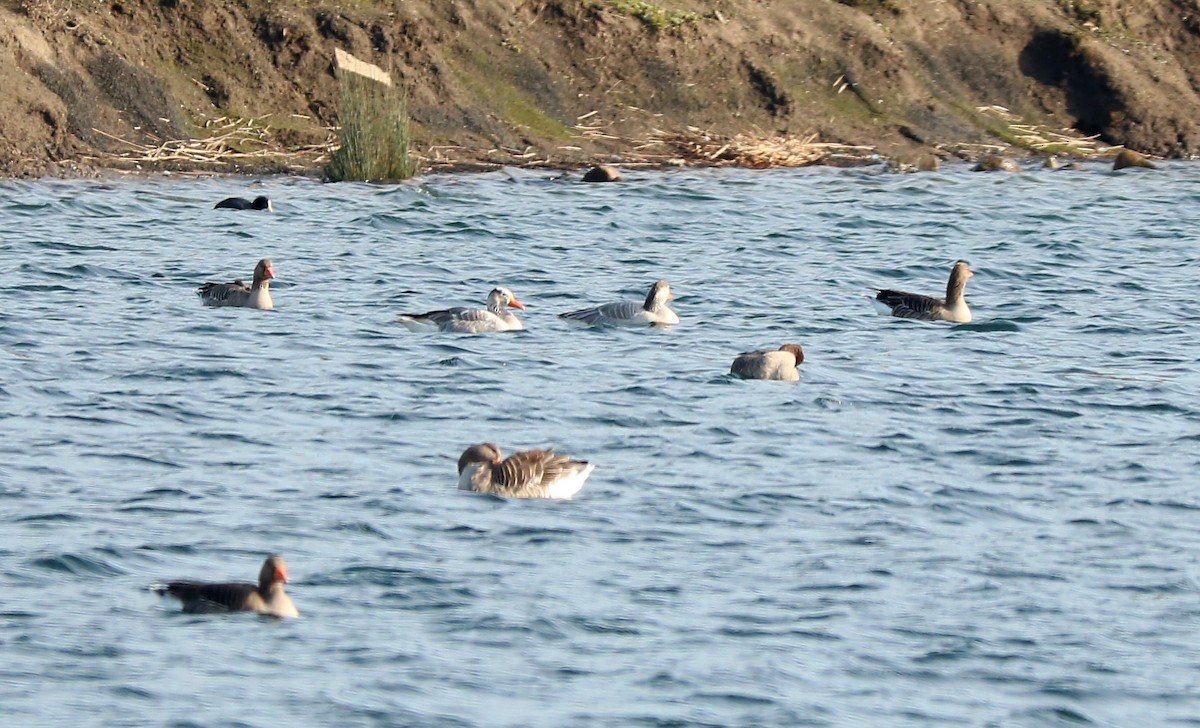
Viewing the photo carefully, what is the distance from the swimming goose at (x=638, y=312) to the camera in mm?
20344

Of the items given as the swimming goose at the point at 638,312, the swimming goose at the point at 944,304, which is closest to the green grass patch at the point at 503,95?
the swimming goose at the point at 944,304

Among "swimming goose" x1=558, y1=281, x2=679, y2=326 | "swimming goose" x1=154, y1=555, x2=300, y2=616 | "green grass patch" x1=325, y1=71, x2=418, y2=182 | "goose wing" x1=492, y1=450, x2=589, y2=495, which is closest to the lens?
"swimming goose" x1=154, y1=555, x2=300, y2=616

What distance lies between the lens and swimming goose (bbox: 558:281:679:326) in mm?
20344

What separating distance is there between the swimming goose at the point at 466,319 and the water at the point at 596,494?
236mm

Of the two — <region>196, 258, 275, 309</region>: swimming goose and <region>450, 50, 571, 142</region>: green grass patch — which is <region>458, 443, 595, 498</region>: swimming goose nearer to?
<region>196, 258, 275, 309</region>: swimming goose

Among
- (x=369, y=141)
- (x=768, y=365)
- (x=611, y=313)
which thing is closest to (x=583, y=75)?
(x=369, y=141)

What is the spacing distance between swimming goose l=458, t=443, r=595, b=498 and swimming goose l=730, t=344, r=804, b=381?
4.40 meters

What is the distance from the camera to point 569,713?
30.7 feet

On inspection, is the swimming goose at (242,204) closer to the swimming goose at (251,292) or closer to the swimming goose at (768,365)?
the swimming goose at (251,292)

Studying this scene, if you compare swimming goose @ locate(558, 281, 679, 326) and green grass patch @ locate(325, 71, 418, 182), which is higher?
green grass patch @ locate(325, 71, 418, 182)

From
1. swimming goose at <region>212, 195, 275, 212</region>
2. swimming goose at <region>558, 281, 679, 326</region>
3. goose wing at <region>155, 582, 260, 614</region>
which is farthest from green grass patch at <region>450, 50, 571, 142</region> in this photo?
goose wing at <region>155, 582, 260, 614</region>

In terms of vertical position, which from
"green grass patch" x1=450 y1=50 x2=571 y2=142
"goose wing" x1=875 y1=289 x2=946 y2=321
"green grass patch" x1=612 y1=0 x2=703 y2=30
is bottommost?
"goose wing" x1=875 y1=289 x2=946 y2=321

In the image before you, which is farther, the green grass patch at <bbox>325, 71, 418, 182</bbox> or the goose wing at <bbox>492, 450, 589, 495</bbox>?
the green grass patch at <bbox>325, 71, 418, 182</bbox>

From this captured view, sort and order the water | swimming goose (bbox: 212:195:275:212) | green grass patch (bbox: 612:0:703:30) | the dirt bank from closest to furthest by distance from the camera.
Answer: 1. the water
2. swimming goose (bbox: 212:195:275:212)
3. the dirt bank
4. green grass patch (bbox: 612:0:703:30)
